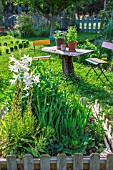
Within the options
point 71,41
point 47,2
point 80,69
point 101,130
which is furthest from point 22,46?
point 101,130

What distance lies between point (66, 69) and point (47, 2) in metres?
6.65

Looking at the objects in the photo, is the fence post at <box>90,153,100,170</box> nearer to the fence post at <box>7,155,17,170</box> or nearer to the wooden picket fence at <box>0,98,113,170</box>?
the wooden picket fence at <box>0,98,113,170</box>

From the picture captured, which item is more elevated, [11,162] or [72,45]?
[72,45]

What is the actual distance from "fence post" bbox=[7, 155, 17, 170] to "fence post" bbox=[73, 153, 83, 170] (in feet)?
2.04

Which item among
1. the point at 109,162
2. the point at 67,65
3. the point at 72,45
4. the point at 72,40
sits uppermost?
the point at 72,40

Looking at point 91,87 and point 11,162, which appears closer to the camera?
point 11,162

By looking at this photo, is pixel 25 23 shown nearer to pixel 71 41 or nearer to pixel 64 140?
pixel 71 41

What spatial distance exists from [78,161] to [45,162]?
1.12ft

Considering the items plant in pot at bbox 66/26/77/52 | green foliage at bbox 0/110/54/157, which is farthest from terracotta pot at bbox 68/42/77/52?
green foliage at bbox 0/110/54/157

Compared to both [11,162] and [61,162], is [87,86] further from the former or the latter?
[11,162]

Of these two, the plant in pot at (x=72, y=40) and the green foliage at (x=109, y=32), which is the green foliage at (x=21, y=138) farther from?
the green foliage at (x=109, y=32)

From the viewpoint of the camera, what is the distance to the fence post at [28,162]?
8.62 ft

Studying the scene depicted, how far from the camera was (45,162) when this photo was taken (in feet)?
8.75

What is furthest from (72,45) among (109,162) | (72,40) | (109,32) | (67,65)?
(109,32)
